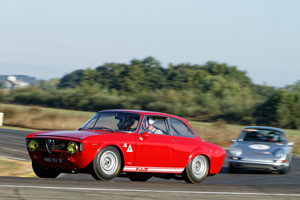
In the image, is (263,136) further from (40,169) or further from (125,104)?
(125,104)

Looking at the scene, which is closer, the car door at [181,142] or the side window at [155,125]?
the side window at [155,125]

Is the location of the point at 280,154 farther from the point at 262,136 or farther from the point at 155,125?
the point at 155,125

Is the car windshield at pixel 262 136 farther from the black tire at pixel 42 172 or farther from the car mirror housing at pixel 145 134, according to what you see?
the black tire at pixel 42 172

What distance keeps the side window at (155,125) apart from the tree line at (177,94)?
179 feet

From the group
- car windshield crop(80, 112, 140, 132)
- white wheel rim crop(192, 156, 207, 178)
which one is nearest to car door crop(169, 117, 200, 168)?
white wheel rim crop(192, 156, 207, 178)

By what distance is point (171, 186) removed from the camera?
9.07 m

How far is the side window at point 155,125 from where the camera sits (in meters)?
9.59

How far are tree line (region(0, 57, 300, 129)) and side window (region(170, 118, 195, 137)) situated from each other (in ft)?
177

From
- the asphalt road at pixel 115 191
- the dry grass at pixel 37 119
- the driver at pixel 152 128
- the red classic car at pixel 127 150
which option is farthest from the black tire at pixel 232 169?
the dry grass at pixel 37 119

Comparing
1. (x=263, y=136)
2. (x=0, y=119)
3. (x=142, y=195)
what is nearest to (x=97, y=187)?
(x=142, y=195)

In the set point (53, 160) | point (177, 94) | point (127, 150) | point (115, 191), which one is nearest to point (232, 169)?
point (127, 150)

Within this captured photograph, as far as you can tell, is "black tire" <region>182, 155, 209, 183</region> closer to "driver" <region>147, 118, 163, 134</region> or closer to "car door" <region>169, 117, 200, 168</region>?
"car door" <region>169, 117, 200, 168</region>

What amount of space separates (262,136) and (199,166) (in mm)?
5323

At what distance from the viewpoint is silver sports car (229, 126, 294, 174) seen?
13680 mm
